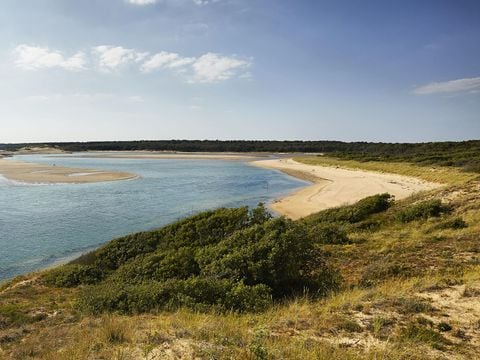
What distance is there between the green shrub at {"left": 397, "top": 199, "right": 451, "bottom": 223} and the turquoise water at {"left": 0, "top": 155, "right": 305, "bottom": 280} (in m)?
16.2

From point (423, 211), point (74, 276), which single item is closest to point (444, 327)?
point (74, 276)

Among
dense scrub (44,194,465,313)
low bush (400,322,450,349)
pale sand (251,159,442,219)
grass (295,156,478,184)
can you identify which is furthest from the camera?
grass (295,156,478,184)

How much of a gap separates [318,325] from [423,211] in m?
13.2

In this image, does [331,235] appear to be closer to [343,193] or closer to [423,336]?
[423,336]

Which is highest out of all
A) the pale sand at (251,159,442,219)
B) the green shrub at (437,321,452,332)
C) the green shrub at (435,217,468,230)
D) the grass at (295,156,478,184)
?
the grass at (295,156,478,184)

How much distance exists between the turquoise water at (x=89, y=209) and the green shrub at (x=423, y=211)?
53.3ft

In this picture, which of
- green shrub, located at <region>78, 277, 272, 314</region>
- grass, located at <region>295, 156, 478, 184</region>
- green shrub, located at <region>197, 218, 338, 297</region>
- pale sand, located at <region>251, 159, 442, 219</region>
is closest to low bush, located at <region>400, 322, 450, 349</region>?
green shrub, located at <region>78, 277, 272, 314</region>

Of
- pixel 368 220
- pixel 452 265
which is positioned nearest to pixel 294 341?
pixel 452 265

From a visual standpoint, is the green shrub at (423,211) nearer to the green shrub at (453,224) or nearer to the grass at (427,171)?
the green shrub at (453,224)

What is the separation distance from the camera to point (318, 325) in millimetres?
6457

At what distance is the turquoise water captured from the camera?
20906mm

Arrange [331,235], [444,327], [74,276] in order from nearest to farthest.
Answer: [444,327] → [74,276] → [331,235]

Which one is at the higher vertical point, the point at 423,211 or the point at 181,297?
the point at 423,211

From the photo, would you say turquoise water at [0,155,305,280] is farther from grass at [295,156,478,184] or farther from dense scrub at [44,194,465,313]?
grass at [295,156,478,184]
